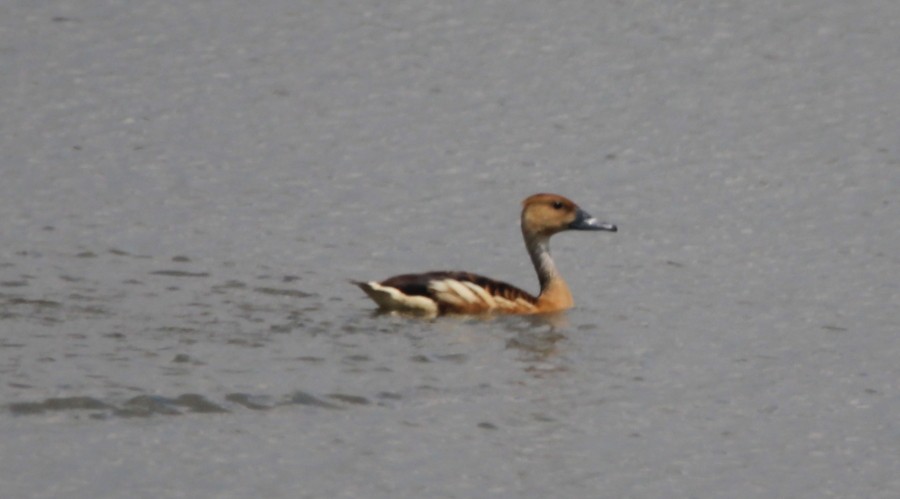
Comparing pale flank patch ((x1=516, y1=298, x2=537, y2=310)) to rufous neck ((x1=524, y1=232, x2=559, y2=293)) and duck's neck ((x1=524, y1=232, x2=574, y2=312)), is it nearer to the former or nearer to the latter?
duck's neck ((x1=524, y1=232, x2=574, y2=312))

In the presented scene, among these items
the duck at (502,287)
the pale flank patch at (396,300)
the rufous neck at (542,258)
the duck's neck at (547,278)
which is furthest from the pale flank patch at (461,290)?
the rufous neck at (542,258)

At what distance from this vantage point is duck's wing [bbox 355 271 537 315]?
1559cm

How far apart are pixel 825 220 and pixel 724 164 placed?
70.1 inches

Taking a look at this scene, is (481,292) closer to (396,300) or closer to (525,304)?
(525,304)

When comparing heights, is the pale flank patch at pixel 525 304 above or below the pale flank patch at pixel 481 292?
below

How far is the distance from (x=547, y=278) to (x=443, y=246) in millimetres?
1458

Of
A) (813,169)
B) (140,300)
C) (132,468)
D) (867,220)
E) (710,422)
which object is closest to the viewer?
(132,468)

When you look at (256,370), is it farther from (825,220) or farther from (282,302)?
(825,220)

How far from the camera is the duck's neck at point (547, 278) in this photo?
645 inches

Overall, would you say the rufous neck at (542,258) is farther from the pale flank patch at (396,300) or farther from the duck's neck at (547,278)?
the pale flank patch at (396,300)

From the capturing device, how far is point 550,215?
16.9m

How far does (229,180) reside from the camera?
19188mm

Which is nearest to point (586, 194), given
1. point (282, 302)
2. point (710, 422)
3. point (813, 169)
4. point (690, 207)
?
point (690, 207)

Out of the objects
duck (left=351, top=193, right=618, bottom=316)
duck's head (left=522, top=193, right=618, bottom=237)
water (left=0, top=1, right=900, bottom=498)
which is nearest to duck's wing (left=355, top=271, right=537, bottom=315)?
duck (left=351, top=193, right=618, bottom=316)
